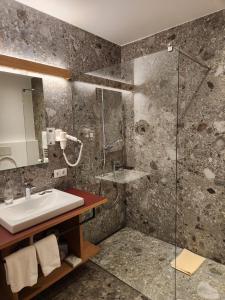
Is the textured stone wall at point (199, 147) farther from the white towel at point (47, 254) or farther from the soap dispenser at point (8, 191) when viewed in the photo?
the soap dispenser at point (8, 191)

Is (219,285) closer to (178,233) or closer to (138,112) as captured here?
(178,233)

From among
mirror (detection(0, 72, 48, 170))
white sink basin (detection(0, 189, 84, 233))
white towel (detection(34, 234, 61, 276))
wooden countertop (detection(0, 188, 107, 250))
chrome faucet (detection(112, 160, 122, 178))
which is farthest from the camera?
chrome faucet (detection(112, 160, 122, 178))

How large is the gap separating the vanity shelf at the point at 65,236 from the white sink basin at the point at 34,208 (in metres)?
0.04

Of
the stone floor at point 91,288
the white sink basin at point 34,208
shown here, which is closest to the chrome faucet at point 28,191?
the white sink basin at point 34,208

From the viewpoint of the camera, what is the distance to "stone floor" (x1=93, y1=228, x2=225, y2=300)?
1.84m

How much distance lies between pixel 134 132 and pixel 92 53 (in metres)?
1.03

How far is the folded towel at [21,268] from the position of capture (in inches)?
53.3

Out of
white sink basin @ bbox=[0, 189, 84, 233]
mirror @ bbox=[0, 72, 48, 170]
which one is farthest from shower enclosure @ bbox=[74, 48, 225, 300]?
white sink basin @ bbox=[0, 189, 84, 233]

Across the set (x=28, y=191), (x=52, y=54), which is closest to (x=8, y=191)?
(x=28, y=191)

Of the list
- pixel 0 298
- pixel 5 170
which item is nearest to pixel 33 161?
pixel 5 170

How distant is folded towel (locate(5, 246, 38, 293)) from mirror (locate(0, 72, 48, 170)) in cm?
69

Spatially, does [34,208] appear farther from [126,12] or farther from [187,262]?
[126,12]

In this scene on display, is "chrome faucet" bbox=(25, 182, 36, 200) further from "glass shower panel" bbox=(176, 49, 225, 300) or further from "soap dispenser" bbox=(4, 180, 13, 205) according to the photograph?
"glass shower panel" bbox=(176, 49, 225, 300)

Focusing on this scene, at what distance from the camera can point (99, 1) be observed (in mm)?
1769
